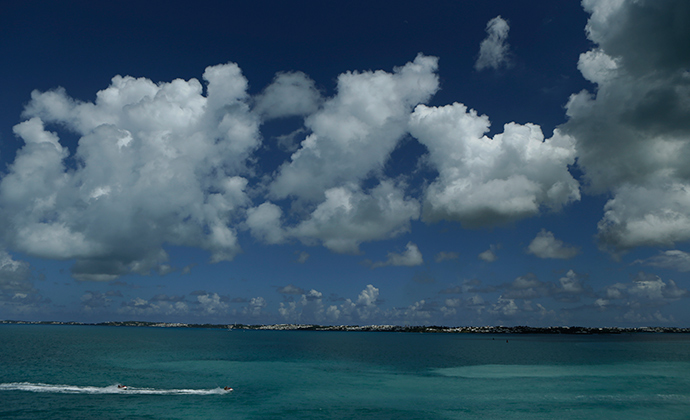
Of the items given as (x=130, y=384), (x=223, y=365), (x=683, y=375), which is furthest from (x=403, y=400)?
(x=683, y=375)

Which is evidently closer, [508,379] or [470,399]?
[470,399]

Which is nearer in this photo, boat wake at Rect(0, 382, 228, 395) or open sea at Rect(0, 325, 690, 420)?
open sea at Rect(0, 325, 690, 420)

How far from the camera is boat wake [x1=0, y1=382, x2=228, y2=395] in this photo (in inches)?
2092

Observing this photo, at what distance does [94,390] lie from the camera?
5406cm

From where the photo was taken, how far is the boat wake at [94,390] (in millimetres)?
53141

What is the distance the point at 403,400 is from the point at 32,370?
6351 centimetres

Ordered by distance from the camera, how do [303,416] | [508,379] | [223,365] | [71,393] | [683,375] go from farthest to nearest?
[223,365] → [683,375] → [508,379] → [71,393] → [303,416]

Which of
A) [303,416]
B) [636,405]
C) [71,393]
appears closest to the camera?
→ [303,416]

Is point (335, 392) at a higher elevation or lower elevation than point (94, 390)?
lower

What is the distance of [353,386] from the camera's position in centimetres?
6044

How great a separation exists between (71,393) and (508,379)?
205ft

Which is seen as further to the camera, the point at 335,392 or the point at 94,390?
the point at 335,392

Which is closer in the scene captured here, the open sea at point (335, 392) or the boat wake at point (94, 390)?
the open sea at point (335, 392)

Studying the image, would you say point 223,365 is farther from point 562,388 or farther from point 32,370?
point 562,388
